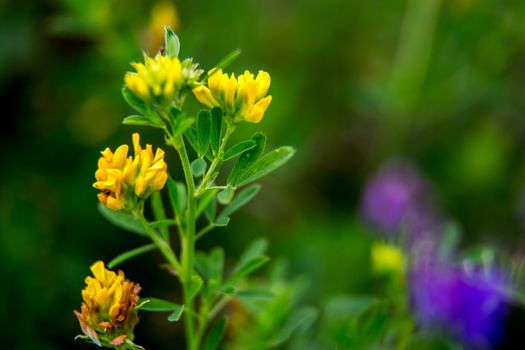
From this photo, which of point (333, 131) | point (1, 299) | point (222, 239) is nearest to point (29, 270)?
point (1, 299)

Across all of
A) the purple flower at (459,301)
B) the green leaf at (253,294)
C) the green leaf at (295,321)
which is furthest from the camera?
the purple flower at (459,301)

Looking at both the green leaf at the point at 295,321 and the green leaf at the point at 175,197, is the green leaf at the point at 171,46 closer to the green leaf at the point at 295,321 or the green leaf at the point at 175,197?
the green leaf at the point at 175,197

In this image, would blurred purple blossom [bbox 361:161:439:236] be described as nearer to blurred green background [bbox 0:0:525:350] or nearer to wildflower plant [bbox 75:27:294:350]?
blurred green background [bbox 0:0:525:350]

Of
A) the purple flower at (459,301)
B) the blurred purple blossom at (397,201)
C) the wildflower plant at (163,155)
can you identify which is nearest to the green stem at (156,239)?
the wildflower plant at (163,155)

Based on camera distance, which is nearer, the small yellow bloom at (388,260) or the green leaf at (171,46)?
the green leaf at (171,46)

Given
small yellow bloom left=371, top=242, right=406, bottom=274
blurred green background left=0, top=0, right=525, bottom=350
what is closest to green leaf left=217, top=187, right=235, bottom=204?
small yellow bloom left=371, top=242, right=406, bottom=274

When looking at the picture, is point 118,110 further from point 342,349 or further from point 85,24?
point 342,349
